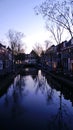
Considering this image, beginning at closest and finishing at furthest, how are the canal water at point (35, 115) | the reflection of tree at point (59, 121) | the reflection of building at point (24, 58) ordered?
1. the reflection of tree at point (59, 121)
2. the canal water at point (35, 115)
3. the reflection of building at point (24, 58)

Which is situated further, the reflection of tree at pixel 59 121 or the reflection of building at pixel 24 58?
the reflection of building at pixel 24 58

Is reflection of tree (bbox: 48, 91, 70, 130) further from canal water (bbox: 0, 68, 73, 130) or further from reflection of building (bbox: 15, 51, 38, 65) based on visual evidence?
reflection of building (bbox: 15, 51, 38, 65)

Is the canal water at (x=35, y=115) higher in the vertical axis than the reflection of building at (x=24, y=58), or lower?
lower

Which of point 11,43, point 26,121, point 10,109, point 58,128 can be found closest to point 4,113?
point 10,109

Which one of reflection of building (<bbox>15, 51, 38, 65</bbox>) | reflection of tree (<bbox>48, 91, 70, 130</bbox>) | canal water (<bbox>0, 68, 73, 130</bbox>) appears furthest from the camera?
reflection of building (<bbox>15, 51, 38, 65</bbox>)

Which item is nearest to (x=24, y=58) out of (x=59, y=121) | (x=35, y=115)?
(x=35, y=115)

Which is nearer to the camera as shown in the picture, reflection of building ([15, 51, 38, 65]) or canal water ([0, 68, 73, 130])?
canal water ([0, 68, 73, 130])

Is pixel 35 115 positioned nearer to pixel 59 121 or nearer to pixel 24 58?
pixel 59 121

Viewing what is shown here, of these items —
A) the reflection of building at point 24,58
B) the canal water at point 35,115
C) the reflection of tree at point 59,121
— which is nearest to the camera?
the reflection of tree at point 59,121

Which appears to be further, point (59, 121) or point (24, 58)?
point (24, 58)

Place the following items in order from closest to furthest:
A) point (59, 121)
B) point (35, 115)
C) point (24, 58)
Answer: point (59, 121), point (35, 115), point (24, 58)


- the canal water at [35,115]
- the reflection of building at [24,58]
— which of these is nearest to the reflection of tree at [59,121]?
the canal water at [35,115]

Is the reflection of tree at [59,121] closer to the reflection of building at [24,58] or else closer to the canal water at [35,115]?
the canal water at [35,115]

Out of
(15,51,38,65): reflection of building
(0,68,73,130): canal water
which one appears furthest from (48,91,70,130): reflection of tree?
(15,51,38,65): reflection of building
